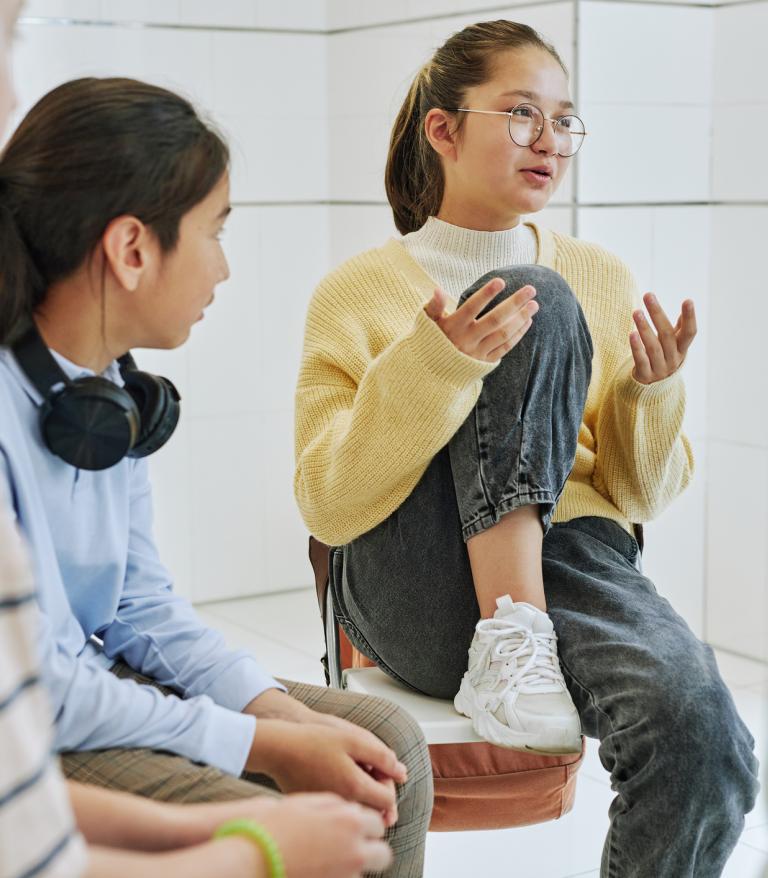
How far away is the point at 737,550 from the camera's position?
3.16 m

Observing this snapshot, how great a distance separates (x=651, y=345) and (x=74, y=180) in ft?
2.76

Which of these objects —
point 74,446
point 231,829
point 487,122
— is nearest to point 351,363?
point 487,122

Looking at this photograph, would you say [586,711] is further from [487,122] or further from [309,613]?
[309,613]

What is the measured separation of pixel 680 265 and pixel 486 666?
5.89ft

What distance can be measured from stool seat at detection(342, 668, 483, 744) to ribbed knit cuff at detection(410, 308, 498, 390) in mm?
390

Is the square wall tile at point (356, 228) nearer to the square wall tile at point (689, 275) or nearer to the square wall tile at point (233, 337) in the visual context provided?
the square wall tile at point (233, 337)

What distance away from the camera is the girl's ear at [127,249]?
1.29 m

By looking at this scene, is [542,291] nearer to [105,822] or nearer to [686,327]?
[686,327]

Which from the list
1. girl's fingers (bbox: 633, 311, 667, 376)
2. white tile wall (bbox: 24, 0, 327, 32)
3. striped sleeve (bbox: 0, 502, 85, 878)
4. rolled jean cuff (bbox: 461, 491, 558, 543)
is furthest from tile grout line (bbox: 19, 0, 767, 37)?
striped sleeve (bbox: 0, 502, 85, 878)

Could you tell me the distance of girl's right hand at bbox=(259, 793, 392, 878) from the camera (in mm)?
889

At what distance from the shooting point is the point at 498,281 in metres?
1.58

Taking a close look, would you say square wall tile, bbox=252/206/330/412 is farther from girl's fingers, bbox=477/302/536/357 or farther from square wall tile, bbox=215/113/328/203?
girl's fingers, bbox=477/302/536/357

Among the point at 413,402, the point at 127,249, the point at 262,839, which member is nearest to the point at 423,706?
the point at 413,402

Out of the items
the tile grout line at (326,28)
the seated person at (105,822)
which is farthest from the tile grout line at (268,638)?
the seated person at (105,822)
